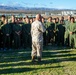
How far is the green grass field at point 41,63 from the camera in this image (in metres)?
12.1

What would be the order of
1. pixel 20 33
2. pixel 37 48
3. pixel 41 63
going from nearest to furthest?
pixel 37 48 → pixel 41 63 → pixel 20 33

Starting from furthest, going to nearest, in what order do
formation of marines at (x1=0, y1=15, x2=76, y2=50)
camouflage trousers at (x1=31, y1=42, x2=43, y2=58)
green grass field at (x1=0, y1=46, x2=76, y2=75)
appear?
formation of marines at (x1=0, y1=15, x2=76, y2=50) → camouflage trousers at (x1=31, y1=42, x2=43, y2=58) → green grass field at (x1=0, y1=46, x2=76, y2=75)

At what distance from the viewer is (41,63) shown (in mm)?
13570

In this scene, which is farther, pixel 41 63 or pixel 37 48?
pixel 41 63

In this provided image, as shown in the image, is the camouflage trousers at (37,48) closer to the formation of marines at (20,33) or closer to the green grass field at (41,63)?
the green grass field at (41,63)

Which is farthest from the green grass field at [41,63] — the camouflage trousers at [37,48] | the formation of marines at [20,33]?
the formation of marines at [20,33]

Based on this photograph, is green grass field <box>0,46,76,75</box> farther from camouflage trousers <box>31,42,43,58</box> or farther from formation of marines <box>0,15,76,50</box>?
formation of marines <box>0,15,76,50</box>

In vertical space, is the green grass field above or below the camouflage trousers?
below

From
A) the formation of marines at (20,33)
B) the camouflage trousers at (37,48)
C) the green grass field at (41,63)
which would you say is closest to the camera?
the green grass field at (41,63)

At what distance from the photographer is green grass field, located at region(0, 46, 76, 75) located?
12.1m

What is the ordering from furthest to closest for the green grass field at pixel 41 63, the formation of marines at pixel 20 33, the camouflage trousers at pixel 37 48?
the formation of marines at pixel 20 33, the camouflage trousers at pixel 37 48, the green grass field at pixel 41 63

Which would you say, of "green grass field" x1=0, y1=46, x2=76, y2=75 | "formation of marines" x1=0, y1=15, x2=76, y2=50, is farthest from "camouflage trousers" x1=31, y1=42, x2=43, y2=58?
"formation of marines" x1=0, y1=15, x2=76, y2=50

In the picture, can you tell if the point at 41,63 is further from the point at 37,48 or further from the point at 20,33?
the point at 20,33

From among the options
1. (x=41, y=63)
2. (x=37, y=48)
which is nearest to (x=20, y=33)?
(x=41, y=63)
